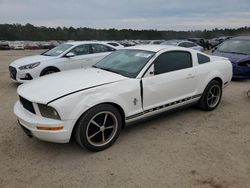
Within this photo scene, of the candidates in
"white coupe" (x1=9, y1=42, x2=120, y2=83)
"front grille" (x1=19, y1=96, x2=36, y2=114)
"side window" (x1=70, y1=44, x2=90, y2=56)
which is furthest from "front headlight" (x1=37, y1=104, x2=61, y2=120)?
"side window" (x1=70, y1=44, x2=90, y2=56)

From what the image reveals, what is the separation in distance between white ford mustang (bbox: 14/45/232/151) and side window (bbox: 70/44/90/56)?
390 cm

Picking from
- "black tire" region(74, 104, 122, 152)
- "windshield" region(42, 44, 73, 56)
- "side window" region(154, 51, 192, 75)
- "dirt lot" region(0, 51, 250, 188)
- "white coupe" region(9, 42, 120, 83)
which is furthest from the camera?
"windshield" region(42, 44, 73, 56)

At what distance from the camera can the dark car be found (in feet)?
30.2

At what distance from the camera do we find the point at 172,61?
4887 millimetres

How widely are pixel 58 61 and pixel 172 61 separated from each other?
4679mm

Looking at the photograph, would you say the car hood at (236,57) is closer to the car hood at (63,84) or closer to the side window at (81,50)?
the side window at (81,50)

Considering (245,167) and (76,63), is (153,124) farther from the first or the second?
(76,63)

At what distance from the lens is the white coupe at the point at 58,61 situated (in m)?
8.17

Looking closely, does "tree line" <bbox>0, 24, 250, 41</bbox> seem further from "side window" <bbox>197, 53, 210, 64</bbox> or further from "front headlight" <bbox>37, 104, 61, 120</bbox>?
"front headlight" <bbox>37, 104, 61, 120</bbox>

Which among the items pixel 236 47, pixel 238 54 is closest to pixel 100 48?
pixel 238 54

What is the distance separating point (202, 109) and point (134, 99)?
217 cm

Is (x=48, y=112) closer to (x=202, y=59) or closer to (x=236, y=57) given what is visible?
(x=202, y=59)

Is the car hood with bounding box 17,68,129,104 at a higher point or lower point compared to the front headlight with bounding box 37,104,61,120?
higher

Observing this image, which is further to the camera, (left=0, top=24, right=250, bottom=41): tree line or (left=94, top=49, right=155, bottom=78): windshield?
(left=0, top=24, right=250, bottom=41): tree line
